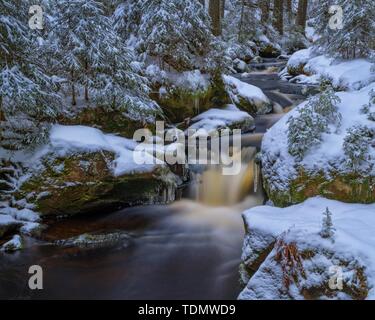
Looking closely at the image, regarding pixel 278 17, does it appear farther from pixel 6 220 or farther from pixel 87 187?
pixel 6 220

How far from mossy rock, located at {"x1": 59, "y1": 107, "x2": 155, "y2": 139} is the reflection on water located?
2236 mm

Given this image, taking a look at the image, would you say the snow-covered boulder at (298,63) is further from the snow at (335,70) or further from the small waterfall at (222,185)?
the small waterfall at (222,185)

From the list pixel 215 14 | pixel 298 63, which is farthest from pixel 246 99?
pixel 298 63

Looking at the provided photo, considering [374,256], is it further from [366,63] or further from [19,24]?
[366,63]

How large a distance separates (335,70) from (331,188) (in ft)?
31.7

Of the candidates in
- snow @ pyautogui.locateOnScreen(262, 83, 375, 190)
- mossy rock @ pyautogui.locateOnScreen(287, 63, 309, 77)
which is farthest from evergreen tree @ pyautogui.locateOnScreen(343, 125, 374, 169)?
mossy rock @ pyautogui.locateOnScreen(287, 63, 309, 77)

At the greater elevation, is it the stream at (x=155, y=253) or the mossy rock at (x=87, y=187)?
the mossy rock at (x=87, y=187)

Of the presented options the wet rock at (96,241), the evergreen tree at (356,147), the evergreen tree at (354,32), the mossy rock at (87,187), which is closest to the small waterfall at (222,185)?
the mossy rock at (87,187)

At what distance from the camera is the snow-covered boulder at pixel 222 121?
11758 millimetres

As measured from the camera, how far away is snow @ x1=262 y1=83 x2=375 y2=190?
7.17 m

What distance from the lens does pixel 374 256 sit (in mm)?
4738

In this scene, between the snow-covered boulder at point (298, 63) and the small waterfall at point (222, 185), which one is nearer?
the small waterfall at point (222, 185)

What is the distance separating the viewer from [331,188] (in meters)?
6.99

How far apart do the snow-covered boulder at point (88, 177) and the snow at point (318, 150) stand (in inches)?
101
